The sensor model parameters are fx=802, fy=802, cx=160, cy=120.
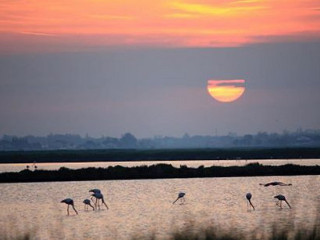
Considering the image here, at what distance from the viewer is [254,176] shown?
214 feet

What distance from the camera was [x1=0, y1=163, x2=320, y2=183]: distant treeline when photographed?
61.9m

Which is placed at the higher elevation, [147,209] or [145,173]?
[145,173]

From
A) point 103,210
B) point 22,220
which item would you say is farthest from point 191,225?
point 103,210

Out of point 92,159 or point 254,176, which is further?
point 92,159

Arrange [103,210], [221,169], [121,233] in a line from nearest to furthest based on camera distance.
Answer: [121,233]
[103,210]
[221,169]

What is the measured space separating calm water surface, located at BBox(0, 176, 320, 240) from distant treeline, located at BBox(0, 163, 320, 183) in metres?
3.20

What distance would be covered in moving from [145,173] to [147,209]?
Result: 2723 centimetres

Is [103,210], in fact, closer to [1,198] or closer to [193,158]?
[1,198]

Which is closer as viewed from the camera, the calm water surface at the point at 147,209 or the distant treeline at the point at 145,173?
the calm water surface at the point at 147,209

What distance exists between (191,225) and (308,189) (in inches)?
1101

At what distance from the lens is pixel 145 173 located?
206 ft

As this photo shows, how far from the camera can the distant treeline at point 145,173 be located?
2436 inches

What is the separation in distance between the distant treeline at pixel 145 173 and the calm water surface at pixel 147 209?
10.5ft

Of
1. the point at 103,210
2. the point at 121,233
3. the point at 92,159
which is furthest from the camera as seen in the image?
the point at 92,159
